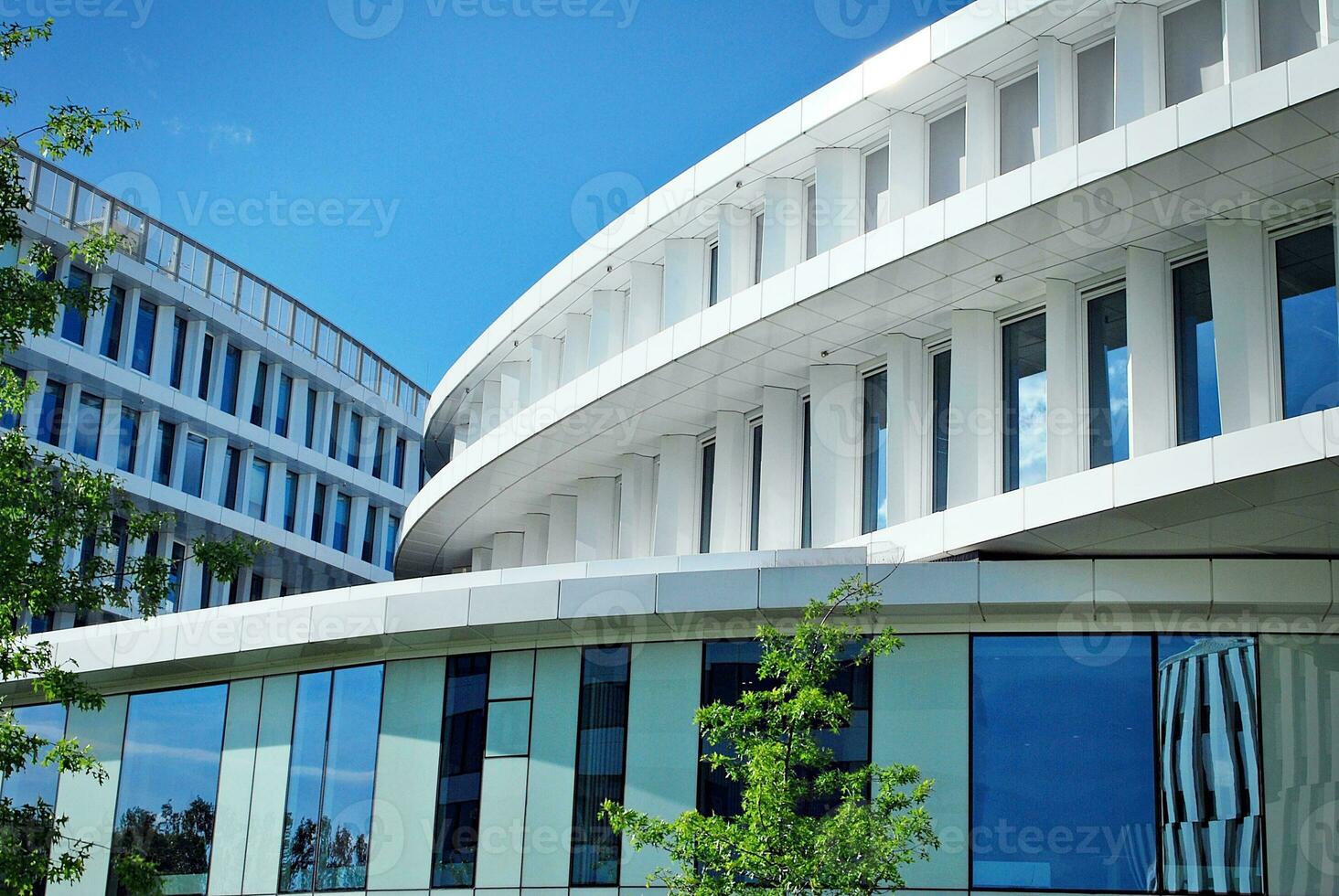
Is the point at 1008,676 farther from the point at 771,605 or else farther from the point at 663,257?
the point at 663,257

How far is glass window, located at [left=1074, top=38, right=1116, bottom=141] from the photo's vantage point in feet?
64.4

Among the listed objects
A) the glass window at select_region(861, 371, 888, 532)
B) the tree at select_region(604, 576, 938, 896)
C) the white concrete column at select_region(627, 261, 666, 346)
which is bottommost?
the tree at select_region(604, 576, 938, 896)

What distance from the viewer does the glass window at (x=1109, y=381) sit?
19.3 metres

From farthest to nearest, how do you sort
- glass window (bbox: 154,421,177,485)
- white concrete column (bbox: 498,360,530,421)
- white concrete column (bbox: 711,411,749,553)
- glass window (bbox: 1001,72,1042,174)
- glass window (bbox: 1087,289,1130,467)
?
glass window (bbox: 154,421,177,485) < white concrete column (bbox: 498,360,530,421) < white concrete column (bbox: 711,411,749,553) < glass window (bbox: 1001,72,1042,174) < glass window (bbox: 1087,289,1130,467)

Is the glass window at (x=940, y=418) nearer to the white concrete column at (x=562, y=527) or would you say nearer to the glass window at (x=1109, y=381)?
the glass window at (x=1109, y=381)

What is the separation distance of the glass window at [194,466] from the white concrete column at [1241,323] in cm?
3731

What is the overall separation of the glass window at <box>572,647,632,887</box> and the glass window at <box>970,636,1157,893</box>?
4.80 meters

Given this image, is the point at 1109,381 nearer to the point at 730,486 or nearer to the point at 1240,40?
the point at 1240,40

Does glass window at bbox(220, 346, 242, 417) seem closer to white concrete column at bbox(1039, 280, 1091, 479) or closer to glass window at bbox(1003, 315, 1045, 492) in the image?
glass window at bbox(1003, 315, 1045, 492)

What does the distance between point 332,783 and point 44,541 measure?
8650 mm

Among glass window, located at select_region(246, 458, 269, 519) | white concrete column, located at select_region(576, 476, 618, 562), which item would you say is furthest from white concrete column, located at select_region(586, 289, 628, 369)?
glass window, located at select_region(246, 458, 269, 519)

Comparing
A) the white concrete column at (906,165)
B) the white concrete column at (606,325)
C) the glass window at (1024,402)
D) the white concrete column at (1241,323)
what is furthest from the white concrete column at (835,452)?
the white concrete column at (1241,323)

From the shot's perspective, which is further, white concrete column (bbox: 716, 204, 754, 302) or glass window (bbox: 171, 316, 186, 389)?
glass window (bbox: 171, 316, 186, 389)

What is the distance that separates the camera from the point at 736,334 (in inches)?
875
